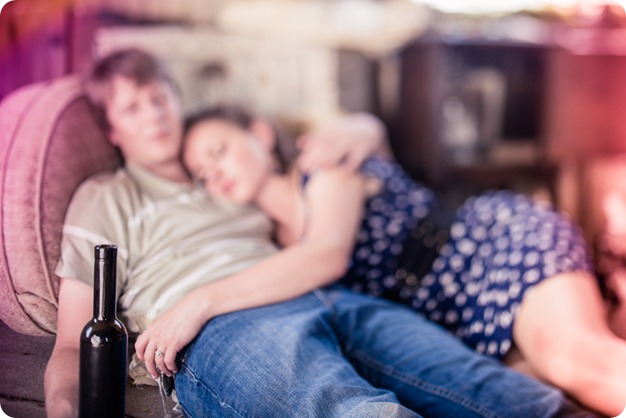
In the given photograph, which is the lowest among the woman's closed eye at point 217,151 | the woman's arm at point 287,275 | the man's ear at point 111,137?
the woman's arm at point 287,275

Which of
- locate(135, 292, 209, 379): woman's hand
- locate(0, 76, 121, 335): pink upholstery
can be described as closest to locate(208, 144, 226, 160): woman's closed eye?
locate(0, 76, 121, 335): pink upholstery

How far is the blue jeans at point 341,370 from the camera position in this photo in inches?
30.0

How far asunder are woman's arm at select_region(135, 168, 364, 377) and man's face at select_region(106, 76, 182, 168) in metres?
0.27

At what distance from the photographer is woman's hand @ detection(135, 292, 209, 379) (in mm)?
796

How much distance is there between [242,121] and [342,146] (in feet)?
0.69

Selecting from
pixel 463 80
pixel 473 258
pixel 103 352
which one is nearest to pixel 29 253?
pixel 103 352

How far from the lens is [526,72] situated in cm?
205

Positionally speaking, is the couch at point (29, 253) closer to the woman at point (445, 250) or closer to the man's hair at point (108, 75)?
the man's hair at point (108, 75)

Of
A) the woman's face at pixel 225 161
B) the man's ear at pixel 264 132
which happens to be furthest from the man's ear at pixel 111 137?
the man's ear at pixel 264 132

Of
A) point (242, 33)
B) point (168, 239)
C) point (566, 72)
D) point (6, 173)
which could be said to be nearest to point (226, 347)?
point (168, 239)

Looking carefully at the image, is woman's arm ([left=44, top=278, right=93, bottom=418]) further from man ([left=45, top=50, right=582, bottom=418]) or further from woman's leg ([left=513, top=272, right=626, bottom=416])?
woman's leg ([left=513, top=272, right=626, bottom=416])

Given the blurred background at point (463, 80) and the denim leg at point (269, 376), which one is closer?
the denim leg at point (269, 376)

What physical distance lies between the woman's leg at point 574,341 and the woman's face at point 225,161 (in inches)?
20.8

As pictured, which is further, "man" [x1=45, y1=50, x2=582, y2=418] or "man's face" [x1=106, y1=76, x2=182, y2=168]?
Result: "man's face" [x1=106, y1=76, x2=182, y2=168]
